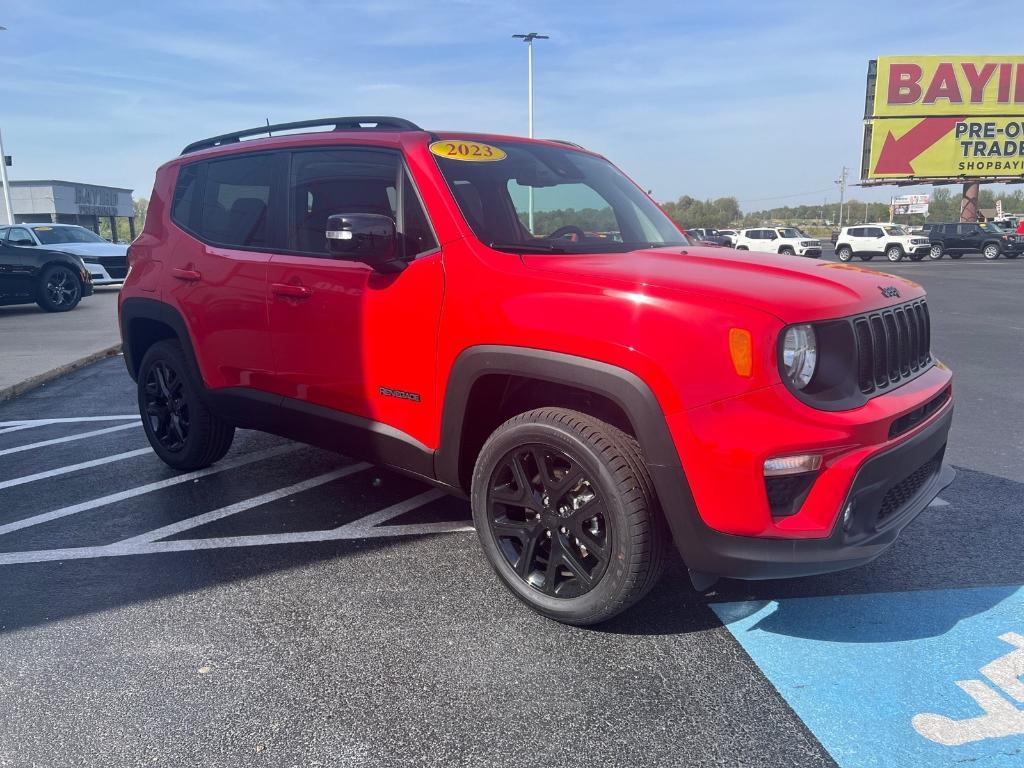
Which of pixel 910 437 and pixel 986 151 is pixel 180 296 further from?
pixel 986 151

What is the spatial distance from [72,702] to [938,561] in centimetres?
349

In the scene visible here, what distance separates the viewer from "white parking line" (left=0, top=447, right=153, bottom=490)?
4.86 metres

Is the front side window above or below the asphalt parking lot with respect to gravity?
above

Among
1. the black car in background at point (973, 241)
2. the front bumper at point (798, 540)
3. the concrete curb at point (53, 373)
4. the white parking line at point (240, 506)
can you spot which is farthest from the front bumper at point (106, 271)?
the black car in background at point (973, 241)

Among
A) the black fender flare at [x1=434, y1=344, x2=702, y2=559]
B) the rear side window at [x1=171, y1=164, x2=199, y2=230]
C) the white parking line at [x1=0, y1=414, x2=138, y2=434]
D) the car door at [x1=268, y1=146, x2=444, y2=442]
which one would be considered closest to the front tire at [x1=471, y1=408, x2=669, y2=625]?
the black fender flare at [x1=434, y1=344, x2=702, y2=559]

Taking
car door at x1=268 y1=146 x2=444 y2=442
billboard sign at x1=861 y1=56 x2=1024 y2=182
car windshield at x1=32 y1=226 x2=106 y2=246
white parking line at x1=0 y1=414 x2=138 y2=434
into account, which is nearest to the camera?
car door at x1=268 y1=146 x2=444 y2=442

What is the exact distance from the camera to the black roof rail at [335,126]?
3715 mm

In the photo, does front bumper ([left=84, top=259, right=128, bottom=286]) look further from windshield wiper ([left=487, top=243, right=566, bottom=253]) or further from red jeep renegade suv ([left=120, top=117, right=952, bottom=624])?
windshield wiper ([left=487, top=243, right=566, bottom=253])

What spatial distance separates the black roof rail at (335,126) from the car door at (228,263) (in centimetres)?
21

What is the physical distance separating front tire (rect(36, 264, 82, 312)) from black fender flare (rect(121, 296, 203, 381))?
35.6 ft

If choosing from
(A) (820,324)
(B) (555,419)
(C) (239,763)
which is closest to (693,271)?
(A) (820,324)

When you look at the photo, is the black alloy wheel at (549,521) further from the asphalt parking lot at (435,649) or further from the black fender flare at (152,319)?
the black fender flare at (152,319)

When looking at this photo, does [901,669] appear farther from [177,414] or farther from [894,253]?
[894,253]

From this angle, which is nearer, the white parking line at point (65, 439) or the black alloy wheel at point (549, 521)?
the black alloy wheel at point (549, 521)
